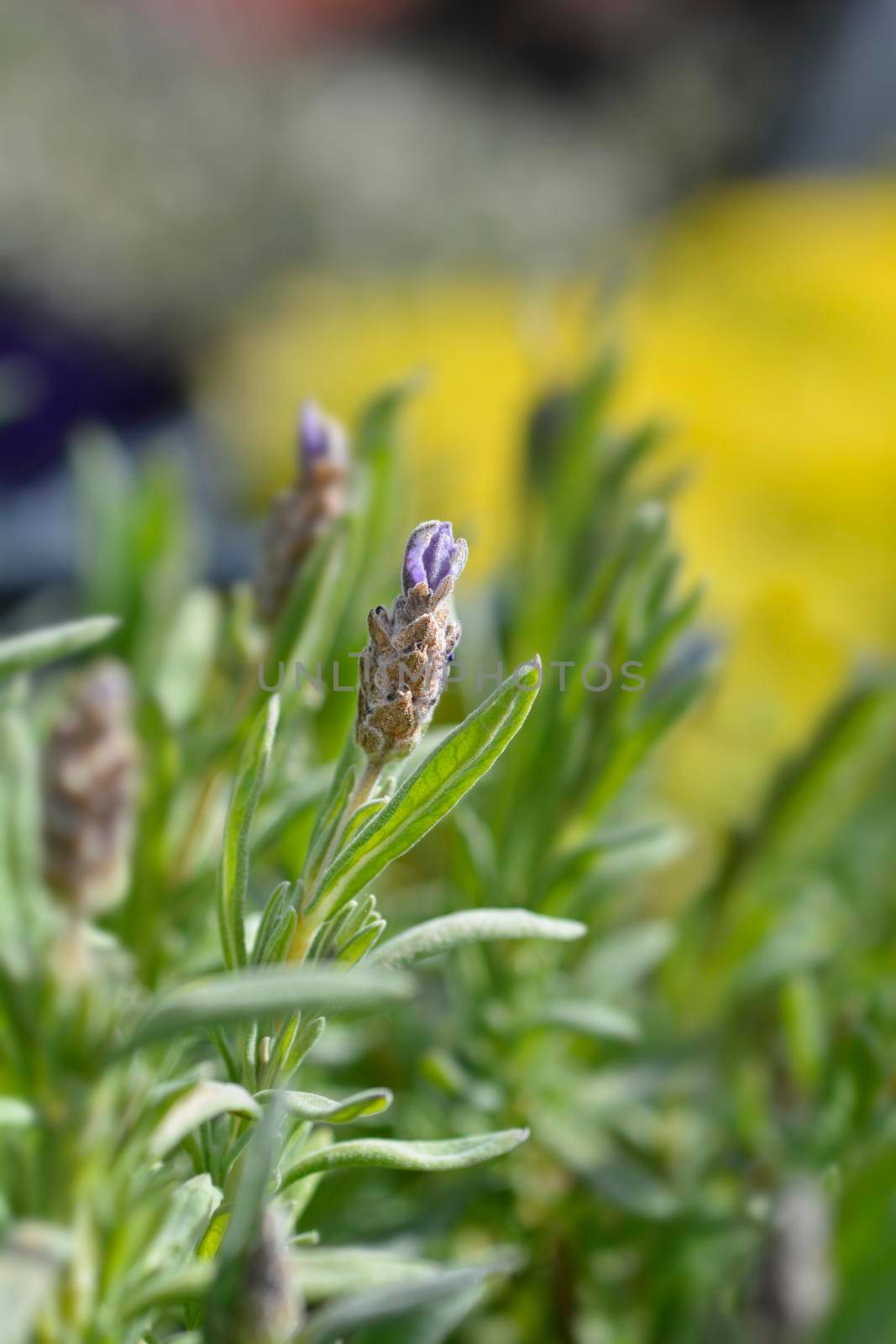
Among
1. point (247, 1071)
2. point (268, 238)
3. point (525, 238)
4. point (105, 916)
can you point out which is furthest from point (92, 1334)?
point (525, 238)

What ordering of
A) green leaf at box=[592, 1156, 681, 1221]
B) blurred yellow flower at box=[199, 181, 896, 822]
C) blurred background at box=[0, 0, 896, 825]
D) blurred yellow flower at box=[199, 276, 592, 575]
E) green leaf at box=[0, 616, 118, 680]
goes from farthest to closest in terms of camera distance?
blurred yellow flower at box=[199, 276, 592, 575] → blurred background at box=[0, 0, 896, 825] → blurred yellow flower at box=[199, 181, 896, 822] → green leaf at box=[592, 1156, 681, 1221] → green leaf at box=[0, 616, 118, 680]

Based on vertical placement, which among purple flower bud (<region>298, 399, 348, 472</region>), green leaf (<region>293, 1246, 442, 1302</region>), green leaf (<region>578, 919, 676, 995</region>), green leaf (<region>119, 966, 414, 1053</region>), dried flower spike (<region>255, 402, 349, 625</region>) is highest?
purple flower bud (<region>298, 399, 348, 472</region>)

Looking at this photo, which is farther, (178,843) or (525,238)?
(525,238)

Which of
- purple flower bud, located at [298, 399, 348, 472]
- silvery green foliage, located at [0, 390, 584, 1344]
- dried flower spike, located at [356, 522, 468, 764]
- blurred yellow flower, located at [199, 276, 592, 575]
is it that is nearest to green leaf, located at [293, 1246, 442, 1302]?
silvery green foliage, located at [0, 390, 584, 1344]

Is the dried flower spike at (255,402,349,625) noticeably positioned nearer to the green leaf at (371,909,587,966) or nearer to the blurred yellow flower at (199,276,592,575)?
the green leaf at (371,909,587,966)

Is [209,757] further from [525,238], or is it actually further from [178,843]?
[525,238]

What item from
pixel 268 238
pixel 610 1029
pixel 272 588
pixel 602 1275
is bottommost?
pixel 602 1275

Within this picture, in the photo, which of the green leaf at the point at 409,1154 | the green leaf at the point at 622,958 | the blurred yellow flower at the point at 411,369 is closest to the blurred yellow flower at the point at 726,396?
the blurred yellow flower at the point at 411,369
